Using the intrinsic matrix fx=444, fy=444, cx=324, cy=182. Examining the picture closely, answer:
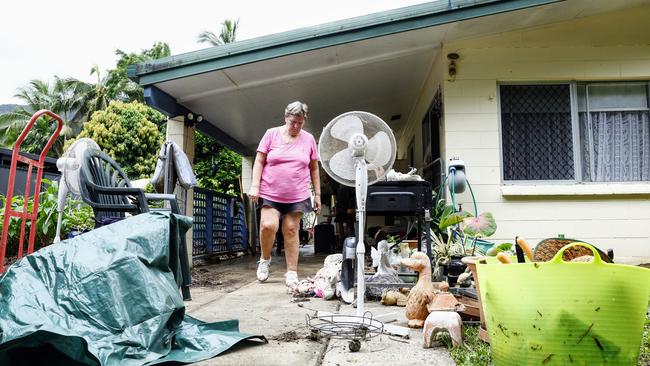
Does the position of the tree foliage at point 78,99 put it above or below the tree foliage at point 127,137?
above

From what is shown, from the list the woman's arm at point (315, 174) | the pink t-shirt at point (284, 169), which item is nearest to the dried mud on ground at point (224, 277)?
the pink t-shirt at point (284, 169)

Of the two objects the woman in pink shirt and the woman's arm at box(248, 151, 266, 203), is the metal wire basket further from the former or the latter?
the woman's arm at box(248, 151, 266, 203)

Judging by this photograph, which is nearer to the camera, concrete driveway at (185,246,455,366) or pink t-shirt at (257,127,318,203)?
concrete driveway at (185,246,455,366)

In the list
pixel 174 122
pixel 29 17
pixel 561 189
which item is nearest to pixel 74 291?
pixel 174 122

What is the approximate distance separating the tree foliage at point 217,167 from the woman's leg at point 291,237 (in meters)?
11.0

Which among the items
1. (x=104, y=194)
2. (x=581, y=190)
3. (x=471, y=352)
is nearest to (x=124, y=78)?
(x=104, y=194)

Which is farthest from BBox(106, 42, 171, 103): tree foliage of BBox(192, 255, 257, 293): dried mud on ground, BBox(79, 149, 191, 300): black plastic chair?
BBox(79, 149, 191, 300): black plastic chair

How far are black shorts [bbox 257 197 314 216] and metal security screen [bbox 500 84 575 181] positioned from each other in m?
2.42

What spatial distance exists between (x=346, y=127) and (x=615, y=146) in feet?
12.3

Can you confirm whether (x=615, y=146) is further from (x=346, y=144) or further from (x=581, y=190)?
(x=346, y=144)

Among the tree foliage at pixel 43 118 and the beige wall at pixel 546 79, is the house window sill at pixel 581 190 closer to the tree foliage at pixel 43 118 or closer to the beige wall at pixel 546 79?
the beige wall at pixel 546 79

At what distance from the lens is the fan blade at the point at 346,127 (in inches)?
105

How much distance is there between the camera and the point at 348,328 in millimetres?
2121

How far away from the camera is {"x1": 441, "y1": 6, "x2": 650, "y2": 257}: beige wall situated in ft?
15.5
